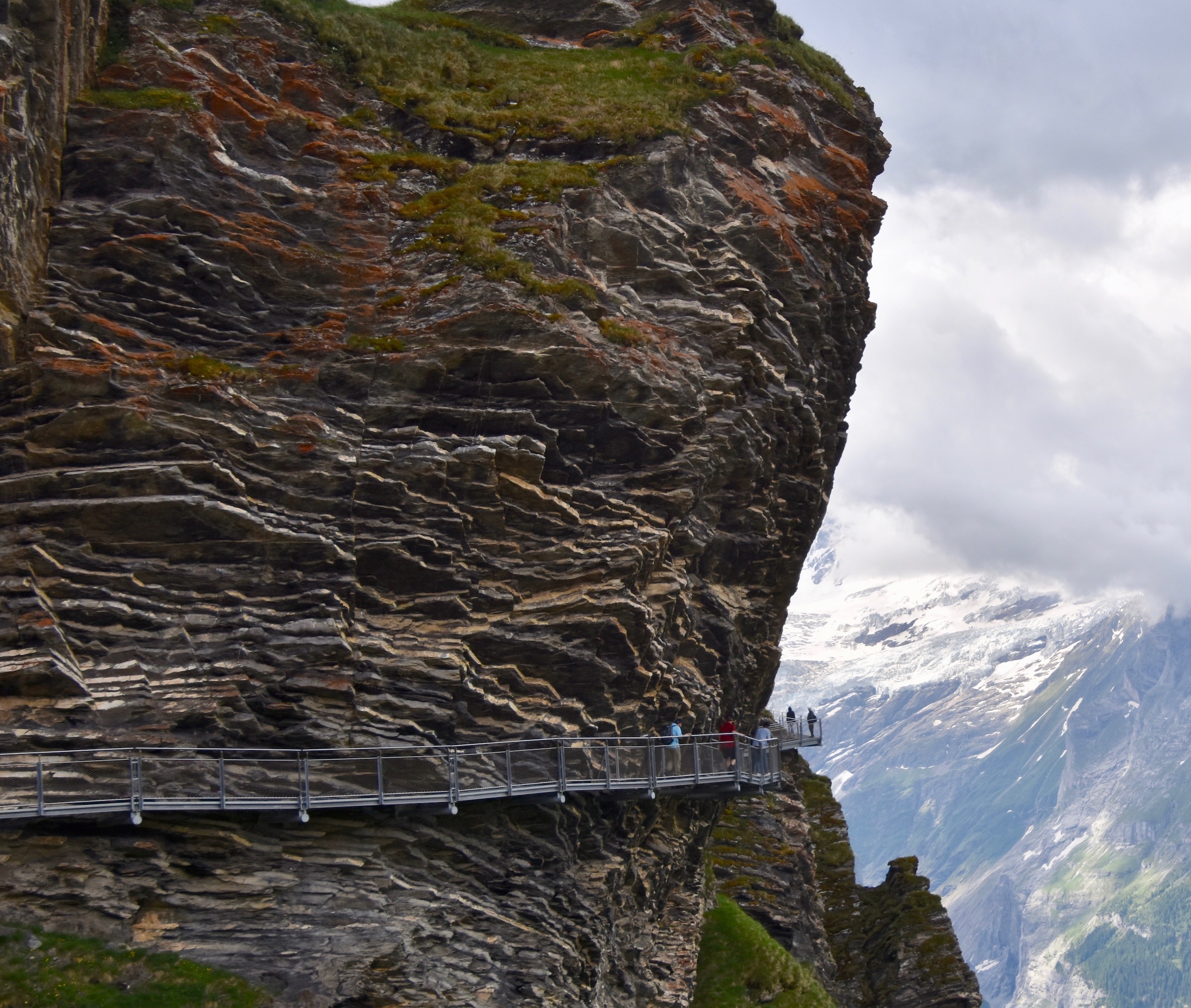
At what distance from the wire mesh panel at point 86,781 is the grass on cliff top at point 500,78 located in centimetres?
2523

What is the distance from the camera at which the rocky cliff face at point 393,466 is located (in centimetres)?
2772

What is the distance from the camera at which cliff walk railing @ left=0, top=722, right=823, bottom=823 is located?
24.6 m

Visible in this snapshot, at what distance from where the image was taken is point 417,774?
28.3m

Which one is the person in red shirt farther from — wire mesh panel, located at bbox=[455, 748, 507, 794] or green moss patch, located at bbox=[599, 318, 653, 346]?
green moss patch, located at bbox=[599, 318, 653, 346]

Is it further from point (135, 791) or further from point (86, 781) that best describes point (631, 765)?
point (86, 781)

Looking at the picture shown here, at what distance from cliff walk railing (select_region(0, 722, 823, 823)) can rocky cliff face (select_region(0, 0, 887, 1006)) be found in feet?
3.44

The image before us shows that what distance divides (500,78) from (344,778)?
28.7m

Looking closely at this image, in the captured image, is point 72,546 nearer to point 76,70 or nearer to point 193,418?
point 193,418

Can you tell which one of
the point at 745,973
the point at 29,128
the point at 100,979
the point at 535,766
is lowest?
the point at 100,979

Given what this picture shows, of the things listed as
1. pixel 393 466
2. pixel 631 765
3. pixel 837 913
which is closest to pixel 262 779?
pixel 393 466

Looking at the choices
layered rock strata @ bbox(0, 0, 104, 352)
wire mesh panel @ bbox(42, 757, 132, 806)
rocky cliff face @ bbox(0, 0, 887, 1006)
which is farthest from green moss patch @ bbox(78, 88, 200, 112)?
wire mesh panel @ bbox(42, 757, 132, 806)

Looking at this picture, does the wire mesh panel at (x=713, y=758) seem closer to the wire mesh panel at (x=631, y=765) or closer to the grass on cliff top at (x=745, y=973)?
the wire mesh panel at (x=631, y=765)

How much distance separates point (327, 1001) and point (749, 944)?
23.1m

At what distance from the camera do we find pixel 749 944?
45250mm
